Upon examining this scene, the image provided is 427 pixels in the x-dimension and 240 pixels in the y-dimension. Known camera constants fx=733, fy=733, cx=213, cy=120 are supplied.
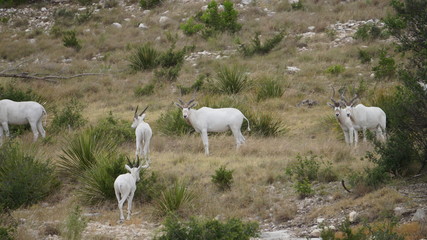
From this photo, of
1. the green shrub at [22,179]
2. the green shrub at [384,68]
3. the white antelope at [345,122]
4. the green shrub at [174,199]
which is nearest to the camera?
the green shrub at [174,199]

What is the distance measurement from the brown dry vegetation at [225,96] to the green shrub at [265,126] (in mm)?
264

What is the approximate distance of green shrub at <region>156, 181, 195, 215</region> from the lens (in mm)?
12695

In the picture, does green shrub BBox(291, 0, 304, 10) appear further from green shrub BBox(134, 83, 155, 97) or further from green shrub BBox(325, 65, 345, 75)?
Answer: green shrub BBox(134, 83, 155, 97)

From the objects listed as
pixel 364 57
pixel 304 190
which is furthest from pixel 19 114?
pixel 364 57

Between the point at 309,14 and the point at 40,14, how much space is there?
14138 mm

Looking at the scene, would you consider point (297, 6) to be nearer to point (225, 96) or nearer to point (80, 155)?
point (225, 96)

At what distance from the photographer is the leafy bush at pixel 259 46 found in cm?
2825

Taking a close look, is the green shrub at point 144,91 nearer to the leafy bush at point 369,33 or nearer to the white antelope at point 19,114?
the white antelope at point 19,114

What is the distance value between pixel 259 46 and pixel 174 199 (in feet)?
53.7

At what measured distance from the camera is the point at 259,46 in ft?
93.1

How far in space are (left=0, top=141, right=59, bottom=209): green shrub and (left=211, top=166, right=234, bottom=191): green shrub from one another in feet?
10.7

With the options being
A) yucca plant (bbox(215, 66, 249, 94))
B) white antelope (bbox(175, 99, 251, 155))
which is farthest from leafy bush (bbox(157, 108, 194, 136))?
yucca plant (bbox(215, 66, 249, 94))

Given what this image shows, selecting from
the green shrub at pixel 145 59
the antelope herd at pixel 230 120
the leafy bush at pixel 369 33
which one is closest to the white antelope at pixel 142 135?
the antelope herd at pixel 230 120

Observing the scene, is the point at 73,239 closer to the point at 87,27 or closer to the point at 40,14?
the point at 87,27
